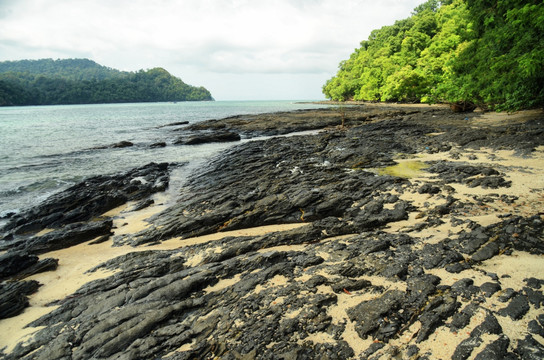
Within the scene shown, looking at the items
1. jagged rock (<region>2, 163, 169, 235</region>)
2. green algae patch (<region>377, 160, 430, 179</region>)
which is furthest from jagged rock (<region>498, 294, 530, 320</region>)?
jagged rock (<region>2, 163, 169, 235</region>)

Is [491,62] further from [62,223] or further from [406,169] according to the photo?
[62,223]

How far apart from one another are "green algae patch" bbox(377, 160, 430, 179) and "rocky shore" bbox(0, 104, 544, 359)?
0.33m

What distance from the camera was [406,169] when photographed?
496 inches

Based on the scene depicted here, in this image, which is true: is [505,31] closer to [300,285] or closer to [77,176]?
[300,285]

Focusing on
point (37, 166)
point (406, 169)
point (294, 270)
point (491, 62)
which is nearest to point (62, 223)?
point (294, 270)

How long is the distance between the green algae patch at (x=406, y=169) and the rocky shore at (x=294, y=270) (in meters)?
0.33

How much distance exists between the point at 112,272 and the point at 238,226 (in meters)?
3.47

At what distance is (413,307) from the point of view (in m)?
4.07

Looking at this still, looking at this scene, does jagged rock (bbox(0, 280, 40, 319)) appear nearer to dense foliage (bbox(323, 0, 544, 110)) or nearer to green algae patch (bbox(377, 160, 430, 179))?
green algae patch (bbox(377, 160, 430, 179))

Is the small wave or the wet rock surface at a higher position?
the small wave

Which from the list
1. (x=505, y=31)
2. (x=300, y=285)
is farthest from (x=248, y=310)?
(x=505, y=31)

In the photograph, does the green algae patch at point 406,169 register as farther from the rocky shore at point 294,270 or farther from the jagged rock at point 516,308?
the jagged rock at point 516,308

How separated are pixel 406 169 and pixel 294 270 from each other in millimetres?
9440

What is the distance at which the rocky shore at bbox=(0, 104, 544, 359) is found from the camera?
3.75 meters
